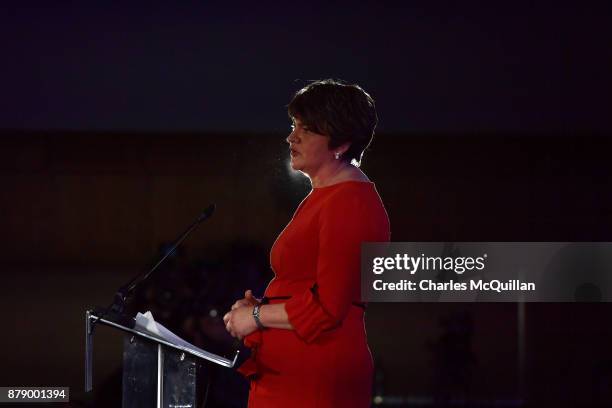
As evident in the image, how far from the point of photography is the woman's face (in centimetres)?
171

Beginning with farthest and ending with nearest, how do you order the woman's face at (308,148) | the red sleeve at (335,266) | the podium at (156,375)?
the podium at (156,375)
the woman's face at (308,148)
the red sleeve at (335,266)

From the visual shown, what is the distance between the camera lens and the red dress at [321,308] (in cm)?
162

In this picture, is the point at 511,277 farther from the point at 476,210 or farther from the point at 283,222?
the point at 283,222

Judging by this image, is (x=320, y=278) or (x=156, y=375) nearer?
(x=320, y=278)

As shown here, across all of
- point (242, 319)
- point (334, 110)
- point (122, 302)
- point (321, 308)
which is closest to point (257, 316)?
point (242, 319)

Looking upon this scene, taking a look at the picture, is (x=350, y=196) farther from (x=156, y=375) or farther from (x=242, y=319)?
(x=156, y=375)

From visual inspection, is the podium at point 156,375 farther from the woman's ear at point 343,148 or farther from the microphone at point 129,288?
the woman's ear at point 343,148

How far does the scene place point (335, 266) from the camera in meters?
1.60

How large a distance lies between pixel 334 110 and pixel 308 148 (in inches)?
3.7

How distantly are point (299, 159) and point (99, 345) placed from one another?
6.03 m

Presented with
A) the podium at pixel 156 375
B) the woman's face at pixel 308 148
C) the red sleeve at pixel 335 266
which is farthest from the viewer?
the podium at pixel 156 375

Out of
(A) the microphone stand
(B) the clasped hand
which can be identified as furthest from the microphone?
(B) the clasped hand

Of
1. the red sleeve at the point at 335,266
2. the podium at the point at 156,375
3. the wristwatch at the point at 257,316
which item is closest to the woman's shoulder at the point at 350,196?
the red sleeve at the point at 335,266

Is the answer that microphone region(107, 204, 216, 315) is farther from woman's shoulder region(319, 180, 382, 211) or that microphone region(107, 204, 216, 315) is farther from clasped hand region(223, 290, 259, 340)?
woman's shoulder region(319, 180, 382, 211)
